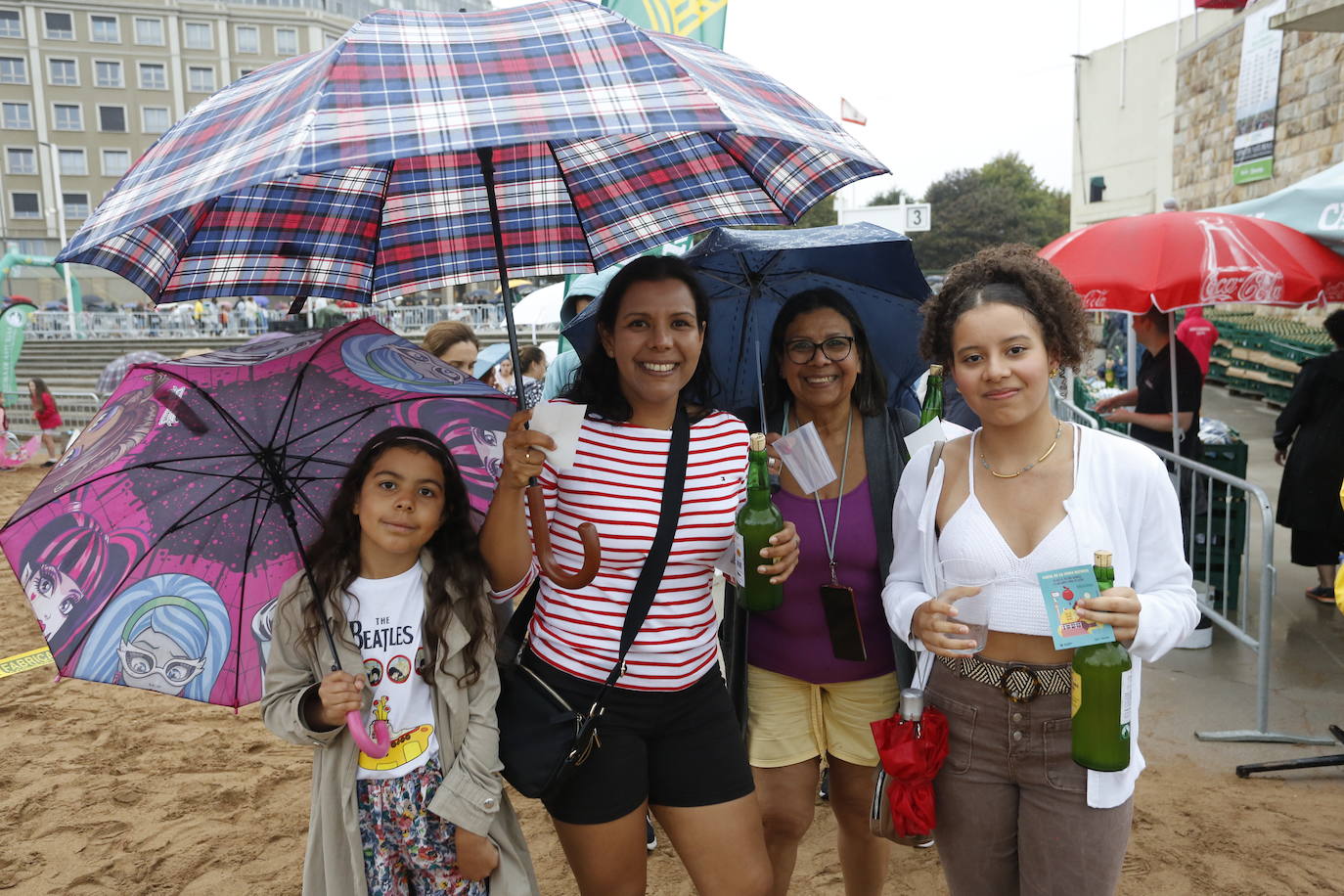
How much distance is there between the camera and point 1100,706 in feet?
6.15

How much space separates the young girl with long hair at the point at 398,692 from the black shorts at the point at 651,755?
0.62 ft

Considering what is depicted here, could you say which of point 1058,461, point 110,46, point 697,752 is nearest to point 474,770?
point 697,752

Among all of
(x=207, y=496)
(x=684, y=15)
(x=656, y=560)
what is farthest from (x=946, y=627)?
(x=684, y=15)

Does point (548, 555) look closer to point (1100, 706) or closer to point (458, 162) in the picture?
point (1100, 706)

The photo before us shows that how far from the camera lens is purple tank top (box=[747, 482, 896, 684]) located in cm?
255

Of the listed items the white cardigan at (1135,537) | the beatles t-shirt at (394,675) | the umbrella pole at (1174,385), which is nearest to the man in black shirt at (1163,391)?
the umbrella pole at (1174,385)

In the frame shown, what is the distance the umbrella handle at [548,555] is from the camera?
2252 millimetres

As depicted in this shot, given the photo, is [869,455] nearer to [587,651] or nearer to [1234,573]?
[587,651]

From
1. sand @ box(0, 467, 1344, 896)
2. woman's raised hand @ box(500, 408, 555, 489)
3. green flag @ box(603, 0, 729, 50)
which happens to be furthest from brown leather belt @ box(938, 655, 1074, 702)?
green flag @ box(603, 0, 729, 50)

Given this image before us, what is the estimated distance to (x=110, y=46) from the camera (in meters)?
68.2

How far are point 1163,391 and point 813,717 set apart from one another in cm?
481

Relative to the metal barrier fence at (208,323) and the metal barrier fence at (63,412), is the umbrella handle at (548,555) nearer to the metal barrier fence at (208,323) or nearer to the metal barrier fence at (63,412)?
the metal barrier fence at (63,412)

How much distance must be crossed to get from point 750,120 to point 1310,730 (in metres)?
4.61

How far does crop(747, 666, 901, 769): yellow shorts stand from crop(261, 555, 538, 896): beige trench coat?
76 cm
